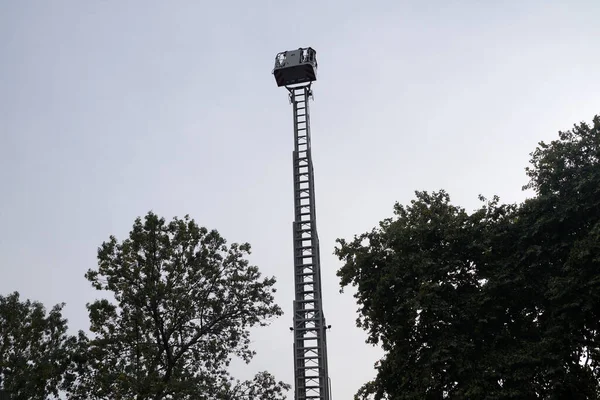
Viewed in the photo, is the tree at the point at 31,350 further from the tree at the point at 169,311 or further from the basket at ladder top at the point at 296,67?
the basket at ladder top at the point at 296,67

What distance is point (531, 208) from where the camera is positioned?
774 inches

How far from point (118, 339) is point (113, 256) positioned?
138 inches

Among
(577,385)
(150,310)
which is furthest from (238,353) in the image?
(577,385)

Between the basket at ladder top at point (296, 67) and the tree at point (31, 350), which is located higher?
the basket at ladder top at point (296, 67)

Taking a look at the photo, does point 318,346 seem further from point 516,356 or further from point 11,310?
point 11,310

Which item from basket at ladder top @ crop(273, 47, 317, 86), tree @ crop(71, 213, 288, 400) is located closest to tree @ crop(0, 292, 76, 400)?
tree @ crop(71, 213, 288, 400)

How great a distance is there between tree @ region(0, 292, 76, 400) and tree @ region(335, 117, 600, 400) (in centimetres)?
1247

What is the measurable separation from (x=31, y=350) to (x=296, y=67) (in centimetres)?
1887

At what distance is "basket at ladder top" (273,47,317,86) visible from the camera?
28.2m

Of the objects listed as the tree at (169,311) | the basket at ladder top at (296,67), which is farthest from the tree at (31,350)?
the basket at ladder top at (296,67)

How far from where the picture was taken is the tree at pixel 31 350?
23.3 metres

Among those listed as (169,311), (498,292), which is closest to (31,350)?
(169,311)

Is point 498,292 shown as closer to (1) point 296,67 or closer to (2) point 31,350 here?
(1) point 296,67

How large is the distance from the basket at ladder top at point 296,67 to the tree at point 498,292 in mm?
10117
